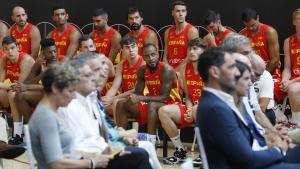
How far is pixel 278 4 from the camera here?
28.8ft

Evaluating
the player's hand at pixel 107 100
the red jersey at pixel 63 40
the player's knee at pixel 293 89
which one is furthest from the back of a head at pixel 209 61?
the red jersey at pixel 63 40

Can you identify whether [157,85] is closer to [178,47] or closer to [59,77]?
[178,47]

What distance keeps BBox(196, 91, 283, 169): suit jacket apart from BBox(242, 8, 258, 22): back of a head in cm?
436

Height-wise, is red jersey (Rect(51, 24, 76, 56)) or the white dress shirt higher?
red jersey (Rect(51, 24, 76, 56))

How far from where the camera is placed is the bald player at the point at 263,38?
325 inches

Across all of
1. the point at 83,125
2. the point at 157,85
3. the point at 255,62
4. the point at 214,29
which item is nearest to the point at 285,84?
the point at 214,29

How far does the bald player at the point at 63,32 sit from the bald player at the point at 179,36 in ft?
4.62

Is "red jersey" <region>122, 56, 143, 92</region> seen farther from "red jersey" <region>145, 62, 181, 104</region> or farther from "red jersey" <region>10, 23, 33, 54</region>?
"red jersey" <region>10, 23, 33, 54</region>

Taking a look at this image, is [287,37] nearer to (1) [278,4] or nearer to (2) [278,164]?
(1) [278,4]

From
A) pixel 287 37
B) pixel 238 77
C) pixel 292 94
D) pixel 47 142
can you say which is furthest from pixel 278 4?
pixel 47 142

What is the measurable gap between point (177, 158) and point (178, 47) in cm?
192

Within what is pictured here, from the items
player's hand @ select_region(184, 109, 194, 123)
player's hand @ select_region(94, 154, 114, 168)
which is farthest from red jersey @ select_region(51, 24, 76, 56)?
player's hand @ select_region(94, 154, 114, 168)

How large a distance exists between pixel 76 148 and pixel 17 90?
157 inches

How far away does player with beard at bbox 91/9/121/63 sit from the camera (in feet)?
30.1
